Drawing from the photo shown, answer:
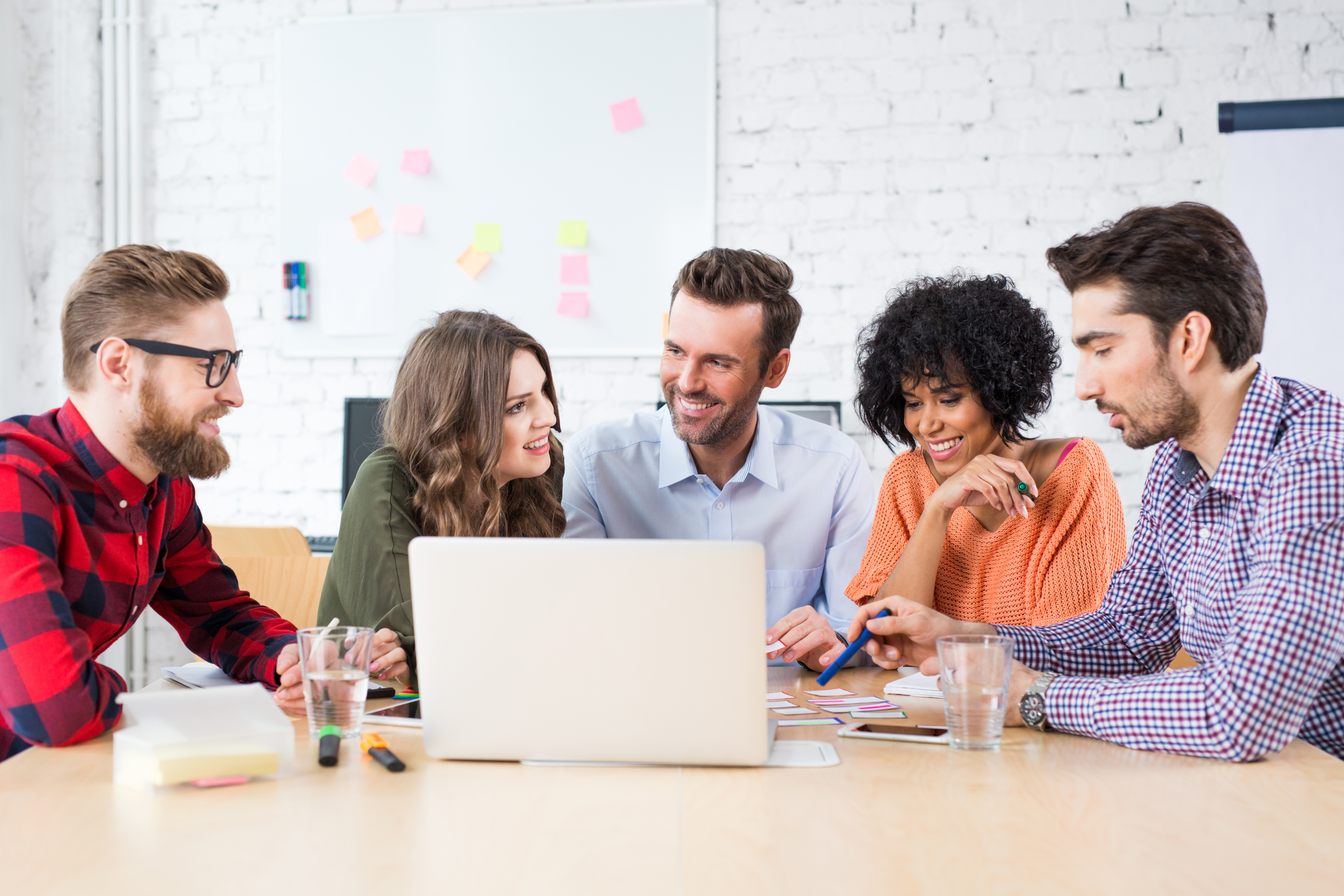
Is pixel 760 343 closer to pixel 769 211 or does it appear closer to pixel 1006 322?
pixel 1006 322

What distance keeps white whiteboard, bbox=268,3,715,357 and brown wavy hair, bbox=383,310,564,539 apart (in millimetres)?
1323

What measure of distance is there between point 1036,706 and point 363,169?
287 cm

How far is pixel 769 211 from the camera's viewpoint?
312cm

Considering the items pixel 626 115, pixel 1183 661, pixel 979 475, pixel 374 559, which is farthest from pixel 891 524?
pixel 626 115

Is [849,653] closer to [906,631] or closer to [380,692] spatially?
[906,631]

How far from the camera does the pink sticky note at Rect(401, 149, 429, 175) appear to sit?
128 inches

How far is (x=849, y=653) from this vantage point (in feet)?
4.07

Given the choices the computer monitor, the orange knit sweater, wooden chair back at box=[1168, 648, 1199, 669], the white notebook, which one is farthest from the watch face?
the computer monitor

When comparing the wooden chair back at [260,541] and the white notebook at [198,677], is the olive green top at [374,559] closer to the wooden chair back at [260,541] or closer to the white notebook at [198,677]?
the white notebook at [198,677]

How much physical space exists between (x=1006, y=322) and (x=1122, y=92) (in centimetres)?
160

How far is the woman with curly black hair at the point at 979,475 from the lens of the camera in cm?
168

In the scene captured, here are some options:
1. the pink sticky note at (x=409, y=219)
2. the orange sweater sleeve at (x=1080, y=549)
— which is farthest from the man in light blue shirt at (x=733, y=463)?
the pink sticky note at (x=409, y=219)

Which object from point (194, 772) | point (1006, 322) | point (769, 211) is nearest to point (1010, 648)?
point (194, 772)

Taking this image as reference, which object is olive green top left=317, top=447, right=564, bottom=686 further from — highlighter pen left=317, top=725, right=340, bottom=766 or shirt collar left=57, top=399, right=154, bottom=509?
highlighter pen left=317, top=725, right=340, bottom=766
